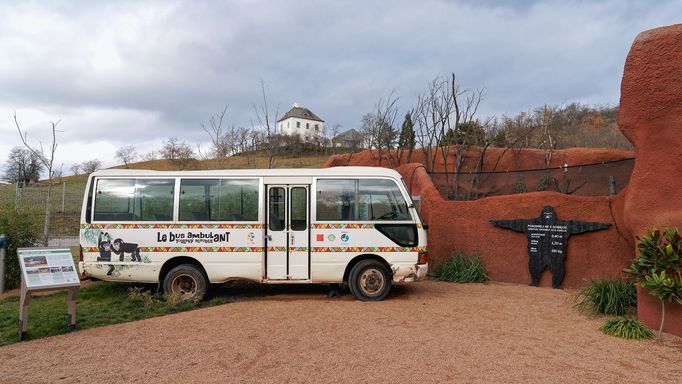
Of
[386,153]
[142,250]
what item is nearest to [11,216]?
[142,250]

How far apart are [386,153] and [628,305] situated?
569 inches

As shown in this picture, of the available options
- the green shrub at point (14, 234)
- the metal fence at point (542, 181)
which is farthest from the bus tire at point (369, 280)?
the green shrub at point (14, 234)

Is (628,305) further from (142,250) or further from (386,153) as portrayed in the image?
(386,153)

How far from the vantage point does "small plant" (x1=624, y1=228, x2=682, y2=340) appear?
5.64m

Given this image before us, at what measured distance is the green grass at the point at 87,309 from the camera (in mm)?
6160

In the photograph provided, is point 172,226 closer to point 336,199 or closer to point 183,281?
point 183,281

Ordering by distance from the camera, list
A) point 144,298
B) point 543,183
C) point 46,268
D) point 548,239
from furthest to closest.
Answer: point 543,183 → point 548,239 → point 144,298 → point 46,268

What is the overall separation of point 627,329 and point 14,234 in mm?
11117

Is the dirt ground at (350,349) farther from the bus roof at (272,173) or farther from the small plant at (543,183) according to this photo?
the small plant at (543,183)

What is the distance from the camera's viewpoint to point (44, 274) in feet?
19.3

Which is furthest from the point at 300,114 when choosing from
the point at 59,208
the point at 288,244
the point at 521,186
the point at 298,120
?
the point at 288,244

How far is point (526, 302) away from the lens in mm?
7973

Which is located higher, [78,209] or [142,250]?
[78,209]

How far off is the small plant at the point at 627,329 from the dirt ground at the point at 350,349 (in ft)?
0.43
